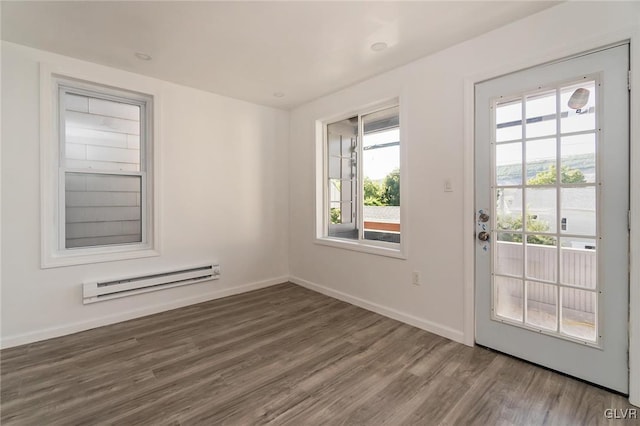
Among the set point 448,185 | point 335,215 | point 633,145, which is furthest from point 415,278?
point 633,145

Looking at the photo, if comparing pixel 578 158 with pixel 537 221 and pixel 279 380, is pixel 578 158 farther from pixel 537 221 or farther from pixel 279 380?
pixel 279 380

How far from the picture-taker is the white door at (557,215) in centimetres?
180

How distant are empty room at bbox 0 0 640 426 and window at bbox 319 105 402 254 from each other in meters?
0.04

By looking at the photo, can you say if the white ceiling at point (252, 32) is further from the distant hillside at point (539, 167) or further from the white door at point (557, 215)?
the distant hillside at point (539, 167)

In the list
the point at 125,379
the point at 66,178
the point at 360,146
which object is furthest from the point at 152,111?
the point at 125,379

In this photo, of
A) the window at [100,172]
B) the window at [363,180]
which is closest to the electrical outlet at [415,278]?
the window at [363,180]

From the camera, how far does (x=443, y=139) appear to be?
2.59 m

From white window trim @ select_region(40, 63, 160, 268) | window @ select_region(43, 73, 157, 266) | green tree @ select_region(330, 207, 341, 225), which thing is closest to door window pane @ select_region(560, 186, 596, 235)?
green tree @ select_region(330, 207, 341, 225)

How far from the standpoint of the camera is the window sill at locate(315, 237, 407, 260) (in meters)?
2.99

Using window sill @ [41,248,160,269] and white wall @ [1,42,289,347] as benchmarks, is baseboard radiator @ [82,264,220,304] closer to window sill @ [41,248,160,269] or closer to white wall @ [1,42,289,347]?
white wall @ [1,42,289,347]

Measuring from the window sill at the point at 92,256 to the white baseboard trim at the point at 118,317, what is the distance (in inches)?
22.3

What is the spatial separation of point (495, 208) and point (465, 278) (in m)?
0.64

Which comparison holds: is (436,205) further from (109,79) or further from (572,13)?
(109,79)

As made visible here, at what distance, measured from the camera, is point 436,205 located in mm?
2654
